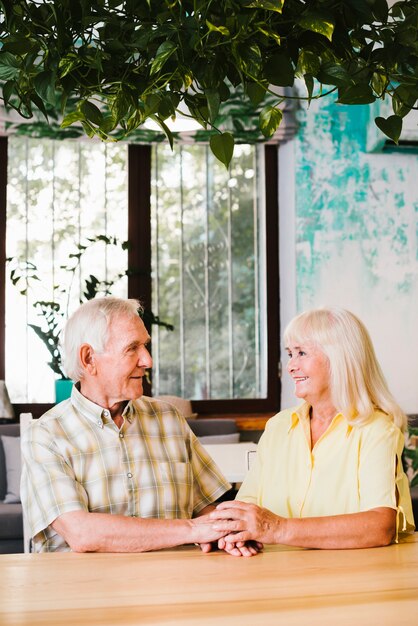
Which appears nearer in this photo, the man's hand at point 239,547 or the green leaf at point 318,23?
the green leaf at point 318,23

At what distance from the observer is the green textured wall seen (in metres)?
5.69

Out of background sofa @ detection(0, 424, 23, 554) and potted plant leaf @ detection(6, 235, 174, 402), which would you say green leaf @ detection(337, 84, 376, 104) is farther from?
potted plant leaf @ detection(6, 235, 174, 402)

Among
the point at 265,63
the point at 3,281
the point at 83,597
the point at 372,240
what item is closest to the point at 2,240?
the point at 3,281

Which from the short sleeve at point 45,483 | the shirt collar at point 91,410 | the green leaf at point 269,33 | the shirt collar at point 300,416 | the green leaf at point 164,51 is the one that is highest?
the green leaf at point 269,33

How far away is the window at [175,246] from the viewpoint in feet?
18.5

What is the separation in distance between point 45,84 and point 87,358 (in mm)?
1370

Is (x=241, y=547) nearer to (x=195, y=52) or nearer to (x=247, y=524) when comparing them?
(x=247, y=524)

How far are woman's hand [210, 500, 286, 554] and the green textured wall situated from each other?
3901 millimetres

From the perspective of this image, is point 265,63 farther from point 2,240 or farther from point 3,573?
point 2,240

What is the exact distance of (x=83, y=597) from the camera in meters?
1.40

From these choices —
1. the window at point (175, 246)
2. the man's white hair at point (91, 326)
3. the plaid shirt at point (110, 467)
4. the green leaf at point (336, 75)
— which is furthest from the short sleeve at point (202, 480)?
the window at point (175, 246)

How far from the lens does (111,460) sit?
6.93 ft

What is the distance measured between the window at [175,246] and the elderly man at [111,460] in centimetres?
333

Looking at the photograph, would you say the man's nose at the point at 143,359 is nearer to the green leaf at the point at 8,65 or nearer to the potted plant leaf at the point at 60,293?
the green leaf at the point at 8,65
